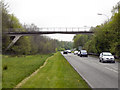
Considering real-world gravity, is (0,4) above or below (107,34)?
above

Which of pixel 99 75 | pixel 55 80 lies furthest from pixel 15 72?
pixel 99 75

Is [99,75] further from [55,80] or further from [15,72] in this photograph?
[15,72]

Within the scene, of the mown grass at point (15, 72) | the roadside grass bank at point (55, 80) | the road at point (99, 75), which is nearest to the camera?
the roadside grass bank at point (55, 80)

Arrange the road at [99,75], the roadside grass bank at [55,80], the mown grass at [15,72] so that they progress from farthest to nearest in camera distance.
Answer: the road at [99,75]
the mown grass at [15,72]
the roadside grass bank at [55,80]

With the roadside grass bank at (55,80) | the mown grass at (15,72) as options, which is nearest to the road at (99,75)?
the roadside grass bank at (55,80)

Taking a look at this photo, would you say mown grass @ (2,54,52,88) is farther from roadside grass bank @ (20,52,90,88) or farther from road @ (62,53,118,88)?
road @ (62,53,118,88)

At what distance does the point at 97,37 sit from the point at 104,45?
2.86 m

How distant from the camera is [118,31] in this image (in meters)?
38.2

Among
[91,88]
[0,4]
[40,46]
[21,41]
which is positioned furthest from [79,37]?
[91,88]

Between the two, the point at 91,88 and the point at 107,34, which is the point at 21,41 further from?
the point at 91,88

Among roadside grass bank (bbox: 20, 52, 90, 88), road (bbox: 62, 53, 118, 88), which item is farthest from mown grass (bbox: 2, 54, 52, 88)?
road (bbox: 62, 53, 118, 88)

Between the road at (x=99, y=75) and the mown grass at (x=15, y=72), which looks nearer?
the mown grass at (x=15, y=72)

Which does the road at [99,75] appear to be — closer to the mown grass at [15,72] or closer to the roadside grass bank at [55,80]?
the roadside grass bank at [55,80]

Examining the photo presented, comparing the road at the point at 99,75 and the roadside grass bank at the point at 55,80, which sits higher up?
the roadside grass bank at the point at 55,80
